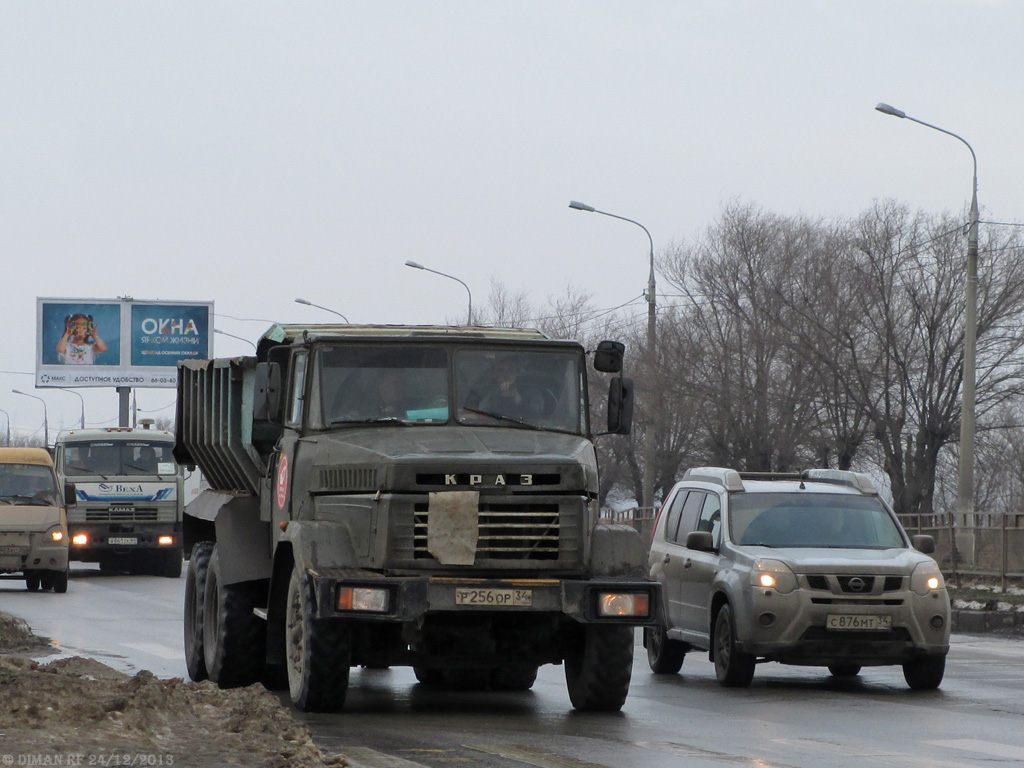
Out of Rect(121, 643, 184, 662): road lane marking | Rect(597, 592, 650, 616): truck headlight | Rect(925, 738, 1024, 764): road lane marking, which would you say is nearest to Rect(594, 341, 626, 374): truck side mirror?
Rect(597, 592, 650, 616): truck headlight

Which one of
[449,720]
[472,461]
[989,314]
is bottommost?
[449,720]

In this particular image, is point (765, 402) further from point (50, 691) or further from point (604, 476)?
point (50, 691)

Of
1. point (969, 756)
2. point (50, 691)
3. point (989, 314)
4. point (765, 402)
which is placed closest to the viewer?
point (50, 691)

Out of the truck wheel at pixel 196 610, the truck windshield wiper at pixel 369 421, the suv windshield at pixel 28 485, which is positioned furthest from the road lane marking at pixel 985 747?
the suv windshield at pixel 28 485

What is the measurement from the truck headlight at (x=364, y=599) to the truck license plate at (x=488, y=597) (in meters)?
0.43

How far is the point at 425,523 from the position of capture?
10.3m

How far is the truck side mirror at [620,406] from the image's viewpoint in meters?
11.8

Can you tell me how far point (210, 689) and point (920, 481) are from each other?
40.3 m

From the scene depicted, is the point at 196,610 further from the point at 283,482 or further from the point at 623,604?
the point at 623,604

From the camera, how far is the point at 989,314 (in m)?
45.2

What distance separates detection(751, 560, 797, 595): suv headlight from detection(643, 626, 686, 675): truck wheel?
1857 millimetres

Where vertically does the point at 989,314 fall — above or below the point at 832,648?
above


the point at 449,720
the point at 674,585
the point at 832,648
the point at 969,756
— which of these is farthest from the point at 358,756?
the point at 674,585

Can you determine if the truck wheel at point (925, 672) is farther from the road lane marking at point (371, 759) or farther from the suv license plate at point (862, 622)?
the road lane marking at point (371, 759)
